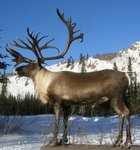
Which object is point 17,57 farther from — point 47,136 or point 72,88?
point 47,136

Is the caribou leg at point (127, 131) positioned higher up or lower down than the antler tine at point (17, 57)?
lower down

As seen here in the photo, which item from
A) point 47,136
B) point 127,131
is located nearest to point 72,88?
point 127,131

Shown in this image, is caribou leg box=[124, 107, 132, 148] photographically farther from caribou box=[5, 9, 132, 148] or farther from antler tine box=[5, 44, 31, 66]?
antler tine box=[5, 44, 31, 66]

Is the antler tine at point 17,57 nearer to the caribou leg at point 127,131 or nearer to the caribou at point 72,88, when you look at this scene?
the caribou at point 72,88

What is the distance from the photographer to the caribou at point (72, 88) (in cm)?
827

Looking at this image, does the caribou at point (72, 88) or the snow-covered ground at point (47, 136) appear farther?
the snow-covered ground at point (47, 136)

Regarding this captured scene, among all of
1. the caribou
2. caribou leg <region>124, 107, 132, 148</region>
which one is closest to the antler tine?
the caribou

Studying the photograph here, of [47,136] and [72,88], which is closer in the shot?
[72,88]

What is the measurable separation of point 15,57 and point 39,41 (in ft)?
2.44

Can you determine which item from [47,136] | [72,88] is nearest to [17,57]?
[72,88]

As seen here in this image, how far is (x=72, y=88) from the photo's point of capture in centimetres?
866

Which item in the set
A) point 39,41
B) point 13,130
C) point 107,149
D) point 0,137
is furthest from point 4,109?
point 107,149

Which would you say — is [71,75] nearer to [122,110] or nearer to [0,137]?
[122,110]

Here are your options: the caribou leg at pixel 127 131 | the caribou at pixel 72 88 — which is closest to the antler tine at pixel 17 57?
the caribou at pixel 72 88
